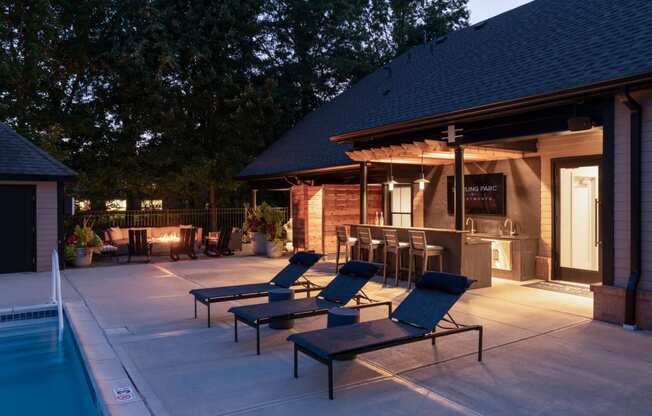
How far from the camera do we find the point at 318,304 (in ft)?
21.5

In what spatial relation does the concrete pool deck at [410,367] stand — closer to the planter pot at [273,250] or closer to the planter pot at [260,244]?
the planter pot at [273,250]

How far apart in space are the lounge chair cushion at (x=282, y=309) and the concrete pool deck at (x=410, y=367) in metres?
0.40

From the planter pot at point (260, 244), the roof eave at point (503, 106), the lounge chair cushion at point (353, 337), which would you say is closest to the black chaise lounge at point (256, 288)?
the lounge chair cushion at point (353, 337)

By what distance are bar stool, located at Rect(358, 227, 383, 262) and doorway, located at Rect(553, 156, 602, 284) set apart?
388cm

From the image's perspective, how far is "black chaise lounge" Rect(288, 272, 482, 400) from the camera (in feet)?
15.1

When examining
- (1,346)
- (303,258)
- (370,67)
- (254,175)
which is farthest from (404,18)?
(1,346)

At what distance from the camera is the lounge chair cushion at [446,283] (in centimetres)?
552

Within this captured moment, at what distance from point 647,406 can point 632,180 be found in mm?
3698

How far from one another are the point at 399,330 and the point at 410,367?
0.42m

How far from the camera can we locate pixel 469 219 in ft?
40.7

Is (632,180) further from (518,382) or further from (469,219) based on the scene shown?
(469,219)

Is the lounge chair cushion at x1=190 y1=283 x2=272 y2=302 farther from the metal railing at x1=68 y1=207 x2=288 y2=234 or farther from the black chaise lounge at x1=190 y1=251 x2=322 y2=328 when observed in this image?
the metal railing at x1=68 y1=207 x2=288 y2=234

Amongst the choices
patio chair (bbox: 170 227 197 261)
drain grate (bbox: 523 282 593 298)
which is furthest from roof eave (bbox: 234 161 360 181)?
drain grate (bbox: 523 282 593 298)

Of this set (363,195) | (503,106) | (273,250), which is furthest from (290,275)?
(273,250)
